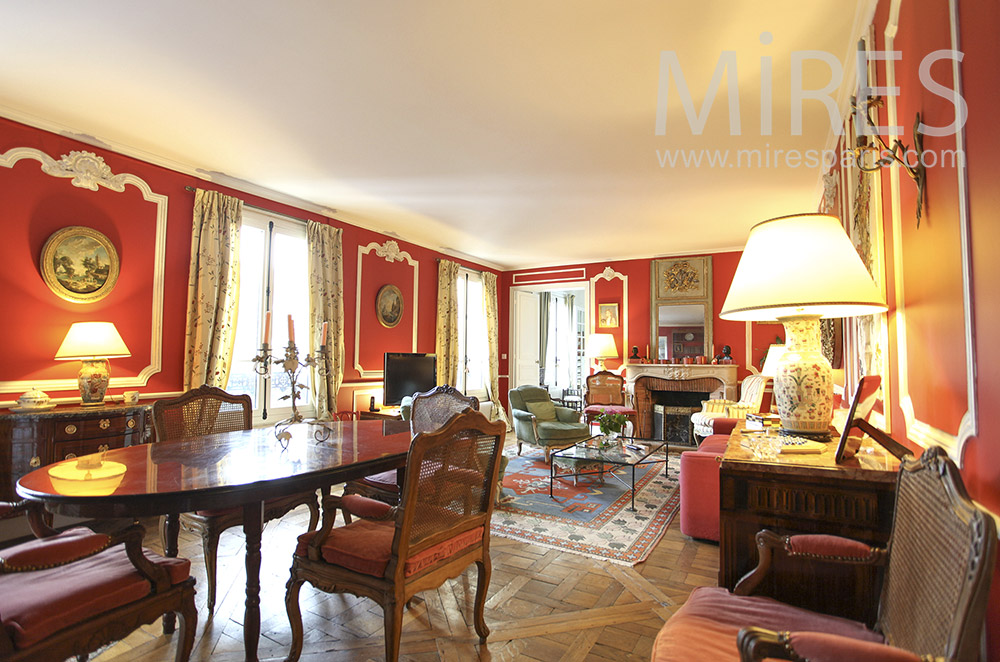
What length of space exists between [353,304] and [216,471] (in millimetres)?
4133

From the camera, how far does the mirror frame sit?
7.28 metres

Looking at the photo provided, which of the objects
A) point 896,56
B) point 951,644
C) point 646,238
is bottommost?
point 951,644

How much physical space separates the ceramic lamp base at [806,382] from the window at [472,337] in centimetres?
602

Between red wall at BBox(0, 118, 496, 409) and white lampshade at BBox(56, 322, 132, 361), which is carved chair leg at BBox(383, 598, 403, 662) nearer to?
white lampshade at BBox(56, 322, 132, 361)

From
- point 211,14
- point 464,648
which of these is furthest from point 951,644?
point 211,14

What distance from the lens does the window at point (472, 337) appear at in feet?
25.4

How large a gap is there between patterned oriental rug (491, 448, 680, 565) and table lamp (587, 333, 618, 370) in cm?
252

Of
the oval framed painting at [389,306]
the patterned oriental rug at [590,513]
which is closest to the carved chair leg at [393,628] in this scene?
the patterned oriental rug at [590,513]

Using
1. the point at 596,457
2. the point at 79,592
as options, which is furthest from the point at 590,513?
the point at 79,592

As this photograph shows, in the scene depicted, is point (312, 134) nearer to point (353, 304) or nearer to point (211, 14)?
point (211, 14)

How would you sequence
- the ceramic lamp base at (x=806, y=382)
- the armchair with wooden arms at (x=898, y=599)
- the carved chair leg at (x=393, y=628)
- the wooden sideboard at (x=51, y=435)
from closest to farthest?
the armchair with wooden arms at (x=898, y=599) < the carved chair leg at (x=393, y=628) < the ceramic lamp base at (x=806, y=382) < the wooden sideboard at (x=51, y=435)

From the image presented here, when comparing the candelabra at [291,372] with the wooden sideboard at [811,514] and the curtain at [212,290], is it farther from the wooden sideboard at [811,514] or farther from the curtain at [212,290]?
the curtain at [212,290]

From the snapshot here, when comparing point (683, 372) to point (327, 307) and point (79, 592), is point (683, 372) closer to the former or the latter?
point (327, 307)

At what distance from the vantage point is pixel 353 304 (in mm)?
5762
